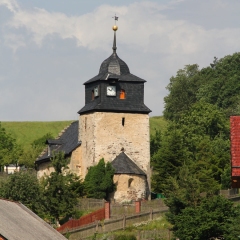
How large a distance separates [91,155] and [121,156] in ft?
7.64

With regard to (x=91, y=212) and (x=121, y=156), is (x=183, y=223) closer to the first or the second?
(x=91, y=212)

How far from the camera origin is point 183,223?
41.0 meters

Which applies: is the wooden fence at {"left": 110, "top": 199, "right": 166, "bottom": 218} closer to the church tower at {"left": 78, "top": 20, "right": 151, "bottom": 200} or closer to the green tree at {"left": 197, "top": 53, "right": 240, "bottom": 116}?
the church tower at {"left": 78, "top": 20, "right": 151, "bottom": 200}

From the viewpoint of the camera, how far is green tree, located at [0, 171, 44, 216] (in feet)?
195

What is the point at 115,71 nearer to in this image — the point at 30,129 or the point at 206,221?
the point at 206,221

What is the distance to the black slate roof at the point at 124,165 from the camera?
234 ft

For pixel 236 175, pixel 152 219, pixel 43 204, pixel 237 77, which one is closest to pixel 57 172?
pixel 43 204

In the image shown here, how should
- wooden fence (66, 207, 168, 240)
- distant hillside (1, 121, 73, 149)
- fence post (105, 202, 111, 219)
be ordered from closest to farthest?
1. wooden fence (66, 207, 168, 240)
2. fence post (105, 202, 111, 219)
3. distant hillside (1, 121, 73, 149)

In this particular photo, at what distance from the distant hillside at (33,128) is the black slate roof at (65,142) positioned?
53.8 meters

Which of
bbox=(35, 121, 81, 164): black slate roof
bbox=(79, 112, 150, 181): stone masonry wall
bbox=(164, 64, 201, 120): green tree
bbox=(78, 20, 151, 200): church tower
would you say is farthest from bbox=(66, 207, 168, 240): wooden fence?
bbox=(164, 64, 201, 120): green tree

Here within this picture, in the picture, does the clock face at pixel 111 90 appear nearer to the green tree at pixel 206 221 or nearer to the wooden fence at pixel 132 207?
the wooden fence at pixel 132 207

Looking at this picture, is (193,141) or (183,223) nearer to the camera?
(183,223)

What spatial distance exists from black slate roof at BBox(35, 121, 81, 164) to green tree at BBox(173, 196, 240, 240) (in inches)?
1408

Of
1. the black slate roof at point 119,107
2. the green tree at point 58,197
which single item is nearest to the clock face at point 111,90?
the black slate roof at point 119,107
